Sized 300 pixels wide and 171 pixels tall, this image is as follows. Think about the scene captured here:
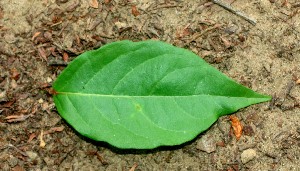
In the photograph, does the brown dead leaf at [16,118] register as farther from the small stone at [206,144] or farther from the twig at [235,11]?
the twig at [235,11]

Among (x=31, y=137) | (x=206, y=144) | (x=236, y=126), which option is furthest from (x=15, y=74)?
(x=236, y=126)

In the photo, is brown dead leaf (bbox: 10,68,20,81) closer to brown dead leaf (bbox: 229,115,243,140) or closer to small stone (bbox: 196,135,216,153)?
small stone (bbox: 196,135,216,153)

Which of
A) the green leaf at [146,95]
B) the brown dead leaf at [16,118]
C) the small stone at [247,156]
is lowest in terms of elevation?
the small stone at [247,156]

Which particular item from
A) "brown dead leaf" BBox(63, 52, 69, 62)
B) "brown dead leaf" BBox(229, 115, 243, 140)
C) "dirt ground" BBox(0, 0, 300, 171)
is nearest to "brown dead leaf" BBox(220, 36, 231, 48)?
"dirt ground" BBox(0, 0, 300, 171)

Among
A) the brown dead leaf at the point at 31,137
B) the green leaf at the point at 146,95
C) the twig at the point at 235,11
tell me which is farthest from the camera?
the twig at the point at 235,11

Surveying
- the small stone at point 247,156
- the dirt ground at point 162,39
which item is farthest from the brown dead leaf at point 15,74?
the small stone at point 247,156

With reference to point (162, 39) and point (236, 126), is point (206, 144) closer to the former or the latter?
point (236, 126)
